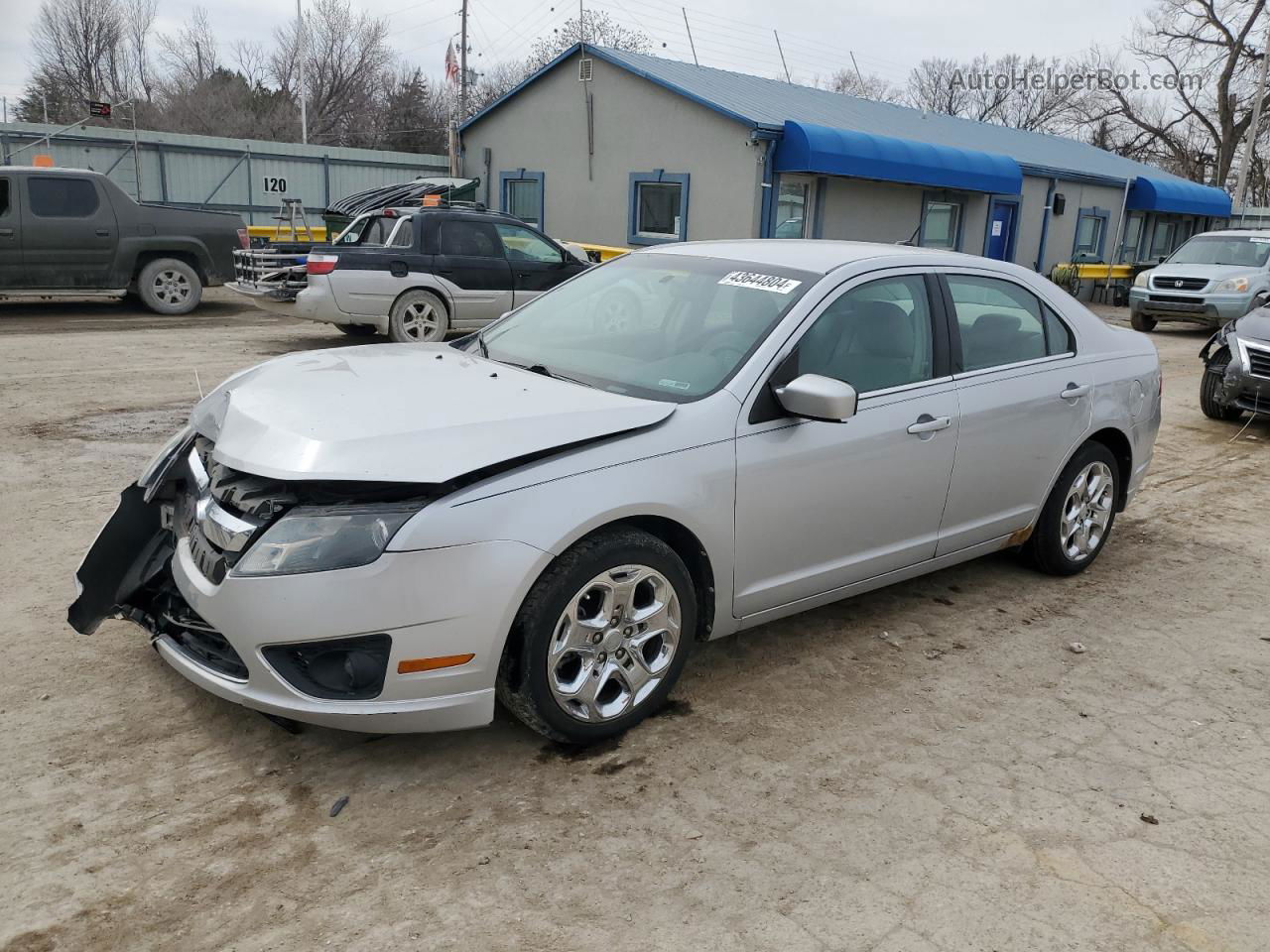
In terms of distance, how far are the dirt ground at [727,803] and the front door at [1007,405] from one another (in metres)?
0.50

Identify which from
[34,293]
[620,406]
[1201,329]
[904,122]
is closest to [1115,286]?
[1201,329]

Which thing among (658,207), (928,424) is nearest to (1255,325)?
(928,424)

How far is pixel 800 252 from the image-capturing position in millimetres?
4328

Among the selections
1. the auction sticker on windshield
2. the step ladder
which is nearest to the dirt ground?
the auction sticker on windshield

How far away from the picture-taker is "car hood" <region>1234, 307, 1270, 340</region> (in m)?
8.83

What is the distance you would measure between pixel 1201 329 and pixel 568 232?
13.0 metres

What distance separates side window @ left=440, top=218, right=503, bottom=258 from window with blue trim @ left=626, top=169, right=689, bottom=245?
23.9 feet

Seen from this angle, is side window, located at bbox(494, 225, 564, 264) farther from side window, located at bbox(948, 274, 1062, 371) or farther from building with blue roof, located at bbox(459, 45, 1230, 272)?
side window, located at bbox(948, 274, 1062, 371)

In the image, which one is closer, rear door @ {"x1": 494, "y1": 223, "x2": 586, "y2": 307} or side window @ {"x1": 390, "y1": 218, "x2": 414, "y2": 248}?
side window @ {"x1": 390, "y1": 218, "x2": 414, "y2": 248}

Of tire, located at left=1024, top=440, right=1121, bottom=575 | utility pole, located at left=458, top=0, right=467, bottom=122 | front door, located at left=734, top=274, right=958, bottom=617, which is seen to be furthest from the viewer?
utility pole, located at left=458, top=0, right=467, bottom=122

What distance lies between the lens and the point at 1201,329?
20.0 m

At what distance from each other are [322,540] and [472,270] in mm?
9440

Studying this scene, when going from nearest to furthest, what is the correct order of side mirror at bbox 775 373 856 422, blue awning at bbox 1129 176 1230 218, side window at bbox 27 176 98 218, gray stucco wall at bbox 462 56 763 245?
side mirror at bbox 775 373 856 422
side window at bbox 27 176 98 218
gray stucco wall at bbox 462 56 763 245
blue awning at bbox 1129 176 1230 218

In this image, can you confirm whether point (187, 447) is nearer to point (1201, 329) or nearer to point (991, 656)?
point (991, 656)
